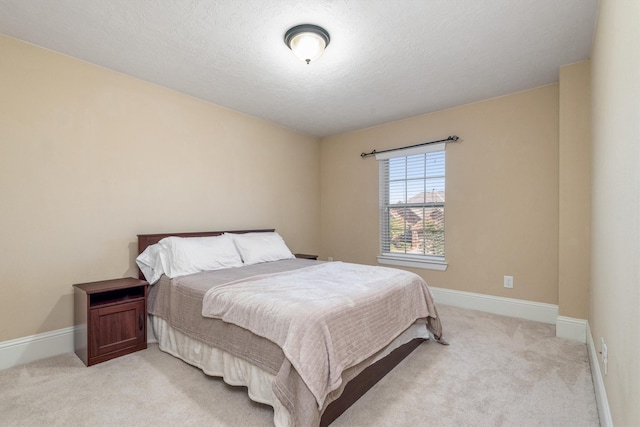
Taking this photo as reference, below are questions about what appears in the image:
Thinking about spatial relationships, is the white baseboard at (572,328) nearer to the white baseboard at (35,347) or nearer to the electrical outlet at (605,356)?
the electrical outlet at (605,356)

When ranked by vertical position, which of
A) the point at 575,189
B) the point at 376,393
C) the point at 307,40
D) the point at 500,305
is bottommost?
the point at 376,393

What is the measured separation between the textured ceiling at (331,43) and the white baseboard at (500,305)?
7.57ft

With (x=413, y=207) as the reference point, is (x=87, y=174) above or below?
above

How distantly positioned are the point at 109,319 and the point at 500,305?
3.85 meters

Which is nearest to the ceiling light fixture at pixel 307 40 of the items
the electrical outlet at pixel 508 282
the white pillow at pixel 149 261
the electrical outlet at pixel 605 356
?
the white pillow at pixel 149 261

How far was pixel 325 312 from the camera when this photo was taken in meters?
1.70

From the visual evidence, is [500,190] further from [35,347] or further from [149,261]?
[35,347]

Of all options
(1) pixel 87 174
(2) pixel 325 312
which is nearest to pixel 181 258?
(1) pixel 87 174

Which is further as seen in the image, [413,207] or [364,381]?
[413,207]

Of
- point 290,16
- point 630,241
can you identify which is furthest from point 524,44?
point 630,241

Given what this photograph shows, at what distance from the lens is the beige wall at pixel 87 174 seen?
2340 mm

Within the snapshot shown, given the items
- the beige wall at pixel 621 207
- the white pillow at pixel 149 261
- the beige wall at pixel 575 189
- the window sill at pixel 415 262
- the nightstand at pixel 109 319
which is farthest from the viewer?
the window sill at pixel 415 262

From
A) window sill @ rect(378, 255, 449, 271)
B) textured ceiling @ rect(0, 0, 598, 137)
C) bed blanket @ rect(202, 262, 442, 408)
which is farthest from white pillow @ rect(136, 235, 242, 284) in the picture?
window sill @ rect(378, 255, 449, 271)

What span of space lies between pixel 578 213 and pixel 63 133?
4490 mm
